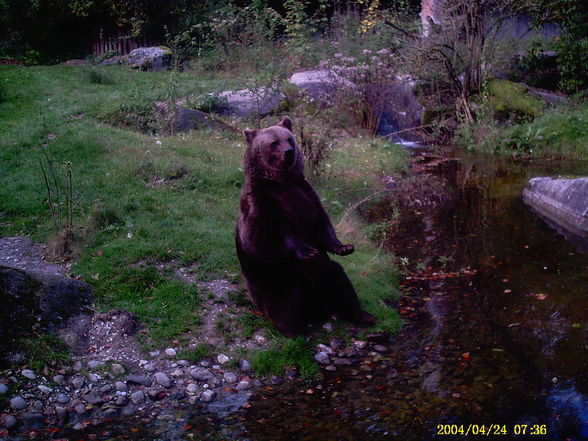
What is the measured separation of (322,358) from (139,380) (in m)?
1.74

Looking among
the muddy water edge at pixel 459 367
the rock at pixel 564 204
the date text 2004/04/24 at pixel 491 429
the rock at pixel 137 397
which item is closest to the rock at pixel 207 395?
the muddy water edge at pixel 459 367

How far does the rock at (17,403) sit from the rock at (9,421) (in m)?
0.12

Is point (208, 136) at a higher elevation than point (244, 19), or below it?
below

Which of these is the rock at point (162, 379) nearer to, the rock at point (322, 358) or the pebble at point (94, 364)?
the pebble at point (94, 364)

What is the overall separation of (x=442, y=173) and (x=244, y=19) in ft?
42.7

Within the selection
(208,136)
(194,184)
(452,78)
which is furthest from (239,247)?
A: (452,78)

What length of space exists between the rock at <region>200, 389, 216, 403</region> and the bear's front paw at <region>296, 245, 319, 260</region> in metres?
1.44

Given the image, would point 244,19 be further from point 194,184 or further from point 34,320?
point 34,320

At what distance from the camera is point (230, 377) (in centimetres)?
568

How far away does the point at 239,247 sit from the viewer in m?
6.38

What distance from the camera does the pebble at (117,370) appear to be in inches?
220

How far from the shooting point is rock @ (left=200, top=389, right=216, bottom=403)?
535cm

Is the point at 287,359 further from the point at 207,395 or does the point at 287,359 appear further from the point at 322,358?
the point at 207,395

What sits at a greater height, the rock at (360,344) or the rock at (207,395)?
the rock at (207,395)
